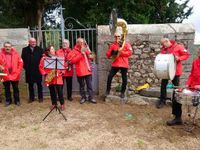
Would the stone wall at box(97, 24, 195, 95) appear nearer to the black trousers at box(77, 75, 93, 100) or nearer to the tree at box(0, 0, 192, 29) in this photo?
the black trousers at box(77, 75, 93, 100)

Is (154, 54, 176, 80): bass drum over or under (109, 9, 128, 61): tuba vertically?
under

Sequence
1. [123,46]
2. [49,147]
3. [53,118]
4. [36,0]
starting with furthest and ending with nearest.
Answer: [36,0], [123,46], [53,118], [49,147]

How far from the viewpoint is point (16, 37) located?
10.6 metres

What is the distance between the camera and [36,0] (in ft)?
54.1

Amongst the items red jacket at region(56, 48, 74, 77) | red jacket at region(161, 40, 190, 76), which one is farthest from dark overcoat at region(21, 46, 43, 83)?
red jacket at region(161, 40, 190, 76)

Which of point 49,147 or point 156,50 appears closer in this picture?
point 49,147

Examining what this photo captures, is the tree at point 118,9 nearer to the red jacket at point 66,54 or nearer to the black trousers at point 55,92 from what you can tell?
the red jacket at point 66,54

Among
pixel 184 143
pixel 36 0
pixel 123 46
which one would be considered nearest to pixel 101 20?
pixel 36 0

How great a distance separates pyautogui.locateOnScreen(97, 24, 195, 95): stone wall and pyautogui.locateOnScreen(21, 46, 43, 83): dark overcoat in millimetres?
1735

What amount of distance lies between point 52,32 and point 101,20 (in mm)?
7025

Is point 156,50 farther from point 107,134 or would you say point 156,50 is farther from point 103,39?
point 107,134

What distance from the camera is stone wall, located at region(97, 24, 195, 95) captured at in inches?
405

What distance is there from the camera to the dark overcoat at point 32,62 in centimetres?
963

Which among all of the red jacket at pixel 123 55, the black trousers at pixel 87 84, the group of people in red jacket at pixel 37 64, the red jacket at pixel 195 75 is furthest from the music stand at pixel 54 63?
the red jacket at pixel 195 75
